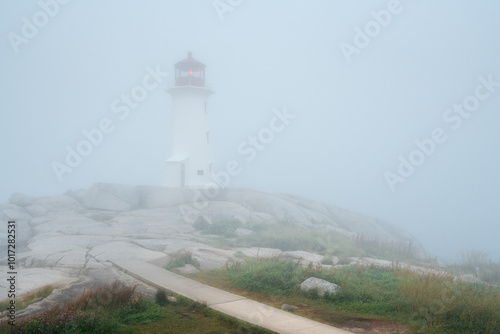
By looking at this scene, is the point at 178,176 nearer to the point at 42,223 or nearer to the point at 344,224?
the point at 42,223

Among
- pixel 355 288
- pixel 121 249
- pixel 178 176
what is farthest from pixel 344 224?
pixel 355 288

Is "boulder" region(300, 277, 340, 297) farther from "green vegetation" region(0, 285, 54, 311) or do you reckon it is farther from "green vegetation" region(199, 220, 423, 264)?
"green vegetation" region(199, 220, 423, 264)

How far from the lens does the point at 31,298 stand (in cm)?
877

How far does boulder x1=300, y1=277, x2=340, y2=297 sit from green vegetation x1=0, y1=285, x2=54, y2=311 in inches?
239

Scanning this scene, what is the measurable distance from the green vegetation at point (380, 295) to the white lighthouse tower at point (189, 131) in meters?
18.0

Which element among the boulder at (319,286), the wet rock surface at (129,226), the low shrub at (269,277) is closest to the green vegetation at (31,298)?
the wet rock surface at (129,226)

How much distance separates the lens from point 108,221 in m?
23.2

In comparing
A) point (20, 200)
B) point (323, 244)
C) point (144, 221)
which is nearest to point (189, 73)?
point (144, 221)

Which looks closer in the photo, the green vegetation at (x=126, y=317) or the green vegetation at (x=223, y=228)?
the green vegetation at (x=126, y=317)

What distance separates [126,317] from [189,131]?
2344cm

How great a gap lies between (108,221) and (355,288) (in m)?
17.3

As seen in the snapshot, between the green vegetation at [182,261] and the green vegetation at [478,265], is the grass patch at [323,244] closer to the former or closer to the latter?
the green vegetation at [478,265]

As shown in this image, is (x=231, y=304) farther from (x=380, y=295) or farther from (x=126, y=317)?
(x=380, y=295)

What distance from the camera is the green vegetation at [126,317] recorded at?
663cm
